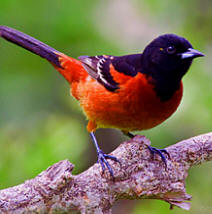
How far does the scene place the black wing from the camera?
3.60 metres

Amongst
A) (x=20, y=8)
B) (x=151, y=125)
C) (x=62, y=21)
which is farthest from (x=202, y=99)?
(x=20, y=8)

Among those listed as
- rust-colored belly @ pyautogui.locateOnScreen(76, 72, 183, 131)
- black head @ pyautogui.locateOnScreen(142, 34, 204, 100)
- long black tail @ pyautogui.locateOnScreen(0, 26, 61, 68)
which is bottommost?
rust-colored belly @ pyautogui.locateOnScreen(76, 72, 183, 131)

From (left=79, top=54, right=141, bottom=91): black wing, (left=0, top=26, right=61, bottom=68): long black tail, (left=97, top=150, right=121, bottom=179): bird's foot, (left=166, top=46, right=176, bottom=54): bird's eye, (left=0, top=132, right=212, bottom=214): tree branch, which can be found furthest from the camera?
(left=0, top=26, right=61, bottom=68): long black tail

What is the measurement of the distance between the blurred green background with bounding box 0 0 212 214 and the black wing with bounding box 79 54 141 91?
0.53 m

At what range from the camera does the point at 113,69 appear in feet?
12.4

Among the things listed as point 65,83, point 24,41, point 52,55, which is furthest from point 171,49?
point 65,83

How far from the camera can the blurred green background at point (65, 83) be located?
4.28 metres

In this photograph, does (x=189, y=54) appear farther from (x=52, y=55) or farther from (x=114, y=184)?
(x=52, y=55)

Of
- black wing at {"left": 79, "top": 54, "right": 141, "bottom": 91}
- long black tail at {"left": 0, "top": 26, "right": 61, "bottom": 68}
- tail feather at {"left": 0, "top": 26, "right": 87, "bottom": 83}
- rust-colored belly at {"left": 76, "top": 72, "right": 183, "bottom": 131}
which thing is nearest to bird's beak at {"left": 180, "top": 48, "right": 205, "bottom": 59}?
rust-colored belly at {"left": 76, "top": 72, "right": 183, "bottom": 131}

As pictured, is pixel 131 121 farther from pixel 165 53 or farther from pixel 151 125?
pixel 165 53

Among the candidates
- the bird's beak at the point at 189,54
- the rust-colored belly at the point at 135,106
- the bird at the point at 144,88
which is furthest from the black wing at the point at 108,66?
the bird's beak at the point at 189,54

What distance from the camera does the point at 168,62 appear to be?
3375 mm

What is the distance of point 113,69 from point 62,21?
3.87ft

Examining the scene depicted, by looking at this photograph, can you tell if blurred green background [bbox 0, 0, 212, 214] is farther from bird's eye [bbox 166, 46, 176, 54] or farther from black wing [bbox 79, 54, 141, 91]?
bird's eye [bbox 166, 46, 176, 54]
